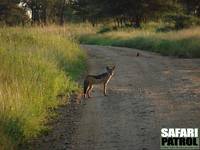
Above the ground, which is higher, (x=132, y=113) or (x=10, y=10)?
(x=132, y=113)

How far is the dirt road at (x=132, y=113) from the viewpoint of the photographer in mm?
8508

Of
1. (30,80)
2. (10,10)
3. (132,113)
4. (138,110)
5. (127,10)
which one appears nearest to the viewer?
(132,113)

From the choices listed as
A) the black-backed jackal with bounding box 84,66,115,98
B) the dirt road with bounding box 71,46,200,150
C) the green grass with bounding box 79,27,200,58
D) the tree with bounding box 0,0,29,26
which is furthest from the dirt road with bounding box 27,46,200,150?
the tree with bounding box 0,0,29,26

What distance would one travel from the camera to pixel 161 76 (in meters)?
16.4

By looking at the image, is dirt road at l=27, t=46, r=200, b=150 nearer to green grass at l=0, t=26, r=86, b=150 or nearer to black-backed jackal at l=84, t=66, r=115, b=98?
black-backed jackal at l=84, t=66, r=115, b=98

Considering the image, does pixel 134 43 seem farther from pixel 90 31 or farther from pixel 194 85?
pixel 194 85

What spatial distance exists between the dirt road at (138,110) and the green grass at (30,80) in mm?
814

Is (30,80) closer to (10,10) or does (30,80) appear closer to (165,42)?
(165,42)

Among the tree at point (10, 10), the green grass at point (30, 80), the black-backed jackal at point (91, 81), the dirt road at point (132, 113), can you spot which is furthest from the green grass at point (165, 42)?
the black-backed jackal at point (91, 81)

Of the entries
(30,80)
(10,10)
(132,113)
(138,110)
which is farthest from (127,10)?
(132,113)

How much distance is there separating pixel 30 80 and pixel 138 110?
2558 mm

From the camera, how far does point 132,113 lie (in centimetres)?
1062

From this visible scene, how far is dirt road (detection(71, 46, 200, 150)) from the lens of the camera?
28.0 ft

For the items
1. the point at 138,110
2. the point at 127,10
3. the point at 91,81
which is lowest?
the point at 127,10
